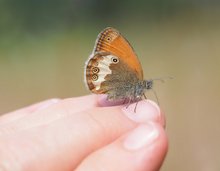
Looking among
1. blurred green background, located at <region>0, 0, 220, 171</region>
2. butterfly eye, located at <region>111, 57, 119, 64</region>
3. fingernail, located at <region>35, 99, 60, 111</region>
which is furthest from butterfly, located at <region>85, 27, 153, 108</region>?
blurred green background, located at <region>0, 0, 220, 171</region>

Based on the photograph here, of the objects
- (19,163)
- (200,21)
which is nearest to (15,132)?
(19,163)

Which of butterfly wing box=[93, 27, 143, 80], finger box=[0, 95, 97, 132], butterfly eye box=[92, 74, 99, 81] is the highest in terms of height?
butterfly wing box=[93, 27, 143, 80]

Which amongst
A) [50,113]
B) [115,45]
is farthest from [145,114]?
[115,45]

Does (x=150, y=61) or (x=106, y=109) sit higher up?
(x=106, y=109)

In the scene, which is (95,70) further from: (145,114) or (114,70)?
(145,114)

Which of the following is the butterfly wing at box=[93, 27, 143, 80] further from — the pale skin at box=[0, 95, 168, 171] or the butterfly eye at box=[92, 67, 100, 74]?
the pale skin at box=[0, 95, 168, 171]

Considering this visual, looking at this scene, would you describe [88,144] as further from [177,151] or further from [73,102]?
[177,151]
